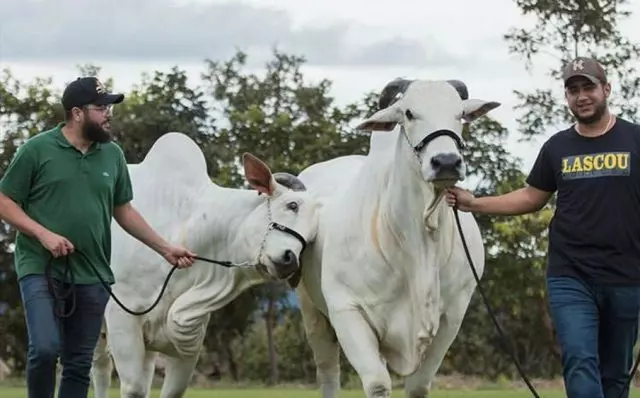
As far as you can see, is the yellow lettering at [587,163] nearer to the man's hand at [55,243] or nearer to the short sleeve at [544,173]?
the short sleeve at [544,173]

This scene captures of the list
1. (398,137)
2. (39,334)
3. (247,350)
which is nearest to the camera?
(39,334)

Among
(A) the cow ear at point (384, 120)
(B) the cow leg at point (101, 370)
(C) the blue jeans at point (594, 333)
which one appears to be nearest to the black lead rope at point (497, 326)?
(C) the blue jeans at point (594, 333)

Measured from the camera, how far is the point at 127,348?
35.8 ft

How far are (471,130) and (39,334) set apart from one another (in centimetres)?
2218

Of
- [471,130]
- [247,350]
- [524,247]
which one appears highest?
[471,130]

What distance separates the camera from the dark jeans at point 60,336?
317 inches

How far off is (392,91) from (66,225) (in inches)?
105

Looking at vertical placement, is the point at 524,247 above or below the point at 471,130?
below

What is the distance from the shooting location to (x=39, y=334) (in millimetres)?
8039

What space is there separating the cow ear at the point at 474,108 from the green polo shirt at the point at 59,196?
2257 millimetres

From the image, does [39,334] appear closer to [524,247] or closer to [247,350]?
[524,247]

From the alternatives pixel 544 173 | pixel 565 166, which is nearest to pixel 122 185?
pixel 544 173

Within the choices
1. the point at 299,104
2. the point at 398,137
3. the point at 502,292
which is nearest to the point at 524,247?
the point at 502,292

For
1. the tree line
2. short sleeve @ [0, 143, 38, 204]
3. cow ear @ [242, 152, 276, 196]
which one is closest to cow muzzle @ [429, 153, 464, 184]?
short sleeve @ [0, 143, 38, 204]
